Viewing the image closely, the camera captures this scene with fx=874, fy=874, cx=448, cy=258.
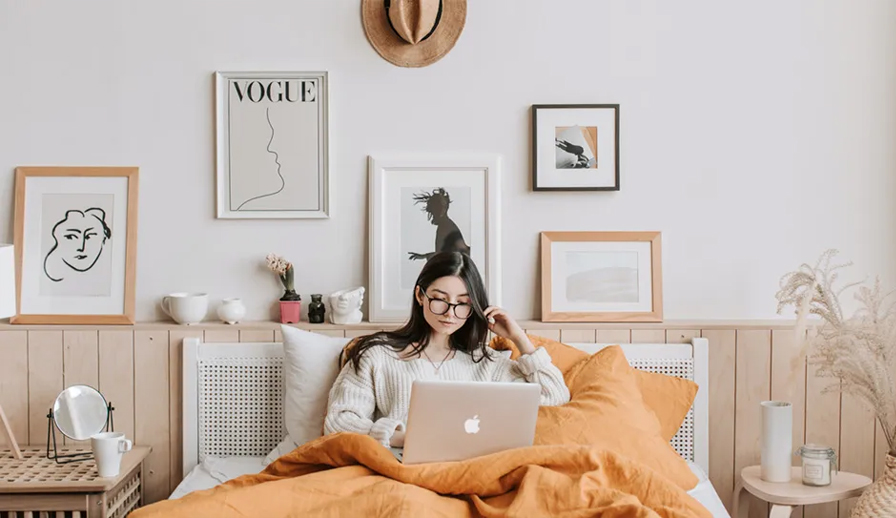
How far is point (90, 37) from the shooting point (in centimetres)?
293

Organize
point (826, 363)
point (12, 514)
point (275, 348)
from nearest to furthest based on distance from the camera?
point (12, 514)
point (826, 363)
point (275, 348)

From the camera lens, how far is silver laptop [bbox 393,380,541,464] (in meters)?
2.08

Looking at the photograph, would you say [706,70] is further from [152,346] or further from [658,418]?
[152,346]

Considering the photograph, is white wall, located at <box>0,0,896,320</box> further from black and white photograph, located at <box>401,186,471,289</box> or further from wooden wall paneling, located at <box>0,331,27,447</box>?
wooden wall paneling, located at <box>0,331,27,447</box>

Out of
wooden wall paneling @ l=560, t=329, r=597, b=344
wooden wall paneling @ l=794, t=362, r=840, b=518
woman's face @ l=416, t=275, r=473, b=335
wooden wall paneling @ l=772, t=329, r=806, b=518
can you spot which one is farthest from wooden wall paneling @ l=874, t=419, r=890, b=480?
woman's face @ l=416, t=275, r=473, b=335

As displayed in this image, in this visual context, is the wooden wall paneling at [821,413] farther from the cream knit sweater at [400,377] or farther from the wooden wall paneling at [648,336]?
the cream knit sweater at [400,377]

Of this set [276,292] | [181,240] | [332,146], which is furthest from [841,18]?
[181,240]

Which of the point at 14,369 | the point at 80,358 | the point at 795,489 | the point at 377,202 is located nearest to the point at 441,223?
the point at 377,202

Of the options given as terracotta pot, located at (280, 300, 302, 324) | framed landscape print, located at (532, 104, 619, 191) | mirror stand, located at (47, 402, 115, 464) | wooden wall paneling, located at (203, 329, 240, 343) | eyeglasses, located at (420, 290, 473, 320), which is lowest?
mirror stand, located at (47, 402, 115, 464)

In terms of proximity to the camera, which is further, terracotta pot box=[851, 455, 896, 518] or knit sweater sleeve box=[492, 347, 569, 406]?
Answer: knit sweater sleeve box=[492, 347, 569, 406]

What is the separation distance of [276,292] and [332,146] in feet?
1.74

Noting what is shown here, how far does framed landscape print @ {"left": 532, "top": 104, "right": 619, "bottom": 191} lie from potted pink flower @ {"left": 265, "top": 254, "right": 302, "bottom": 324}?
34.1 inches

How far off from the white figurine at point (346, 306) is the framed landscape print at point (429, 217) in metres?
0.07

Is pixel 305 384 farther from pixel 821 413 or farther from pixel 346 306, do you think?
pixel 821 413
